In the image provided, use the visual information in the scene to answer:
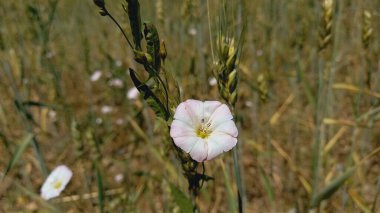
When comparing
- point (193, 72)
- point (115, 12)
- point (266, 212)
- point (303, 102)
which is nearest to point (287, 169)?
point (266, 212)

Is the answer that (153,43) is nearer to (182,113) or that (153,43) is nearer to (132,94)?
(182,113)

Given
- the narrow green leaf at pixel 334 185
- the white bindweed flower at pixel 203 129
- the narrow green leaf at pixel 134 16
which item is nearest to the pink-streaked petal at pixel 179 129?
the white bindweed flower at pixel 203 129

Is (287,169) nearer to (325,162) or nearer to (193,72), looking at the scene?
(325,162)

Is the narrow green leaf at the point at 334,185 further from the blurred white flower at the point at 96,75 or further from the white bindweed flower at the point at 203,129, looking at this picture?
the blurred white flower at the point at 96,75

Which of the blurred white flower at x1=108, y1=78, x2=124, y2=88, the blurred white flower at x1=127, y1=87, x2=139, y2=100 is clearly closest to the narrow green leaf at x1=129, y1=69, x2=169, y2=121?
the blurred white flower at x1=127, y1=87, x2=139, y2=100

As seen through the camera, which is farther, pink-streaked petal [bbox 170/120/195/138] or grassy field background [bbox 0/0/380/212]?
grassy field background [bbox 0/0/380/212]

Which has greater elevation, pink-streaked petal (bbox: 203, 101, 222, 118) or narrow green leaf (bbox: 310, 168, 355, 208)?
pink-streaked petal (bbox: 203, 101, 222, 118)

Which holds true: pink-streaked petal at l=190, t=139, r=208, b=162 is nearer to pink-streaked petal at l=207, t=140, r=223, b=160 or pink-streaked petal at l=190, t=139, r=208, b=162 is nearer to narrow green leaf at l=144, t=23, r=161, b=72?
pink-streaked petal at l=207, t=140, r=223, b=160
